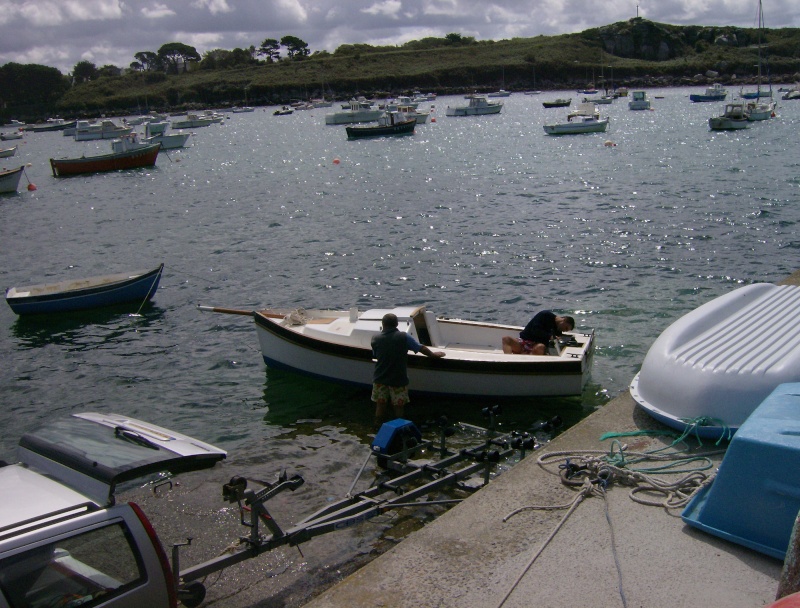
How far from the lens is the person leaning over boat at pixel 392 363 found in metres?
11.8

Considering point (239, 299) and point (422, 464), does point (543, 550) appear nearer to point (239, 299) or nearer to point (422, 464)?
point (422, 464)

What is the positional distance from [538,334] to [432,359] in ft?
5.75

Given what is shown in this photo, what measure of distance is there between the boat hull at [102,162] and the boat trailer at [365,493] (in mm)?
54499

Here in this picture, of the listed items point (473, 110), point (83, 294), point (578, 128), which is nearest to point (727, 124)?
point (578, 128)

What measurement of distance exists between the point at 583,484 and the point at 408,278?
54.7ft

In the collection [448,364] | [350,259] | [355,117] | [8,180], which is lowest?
[350,259]

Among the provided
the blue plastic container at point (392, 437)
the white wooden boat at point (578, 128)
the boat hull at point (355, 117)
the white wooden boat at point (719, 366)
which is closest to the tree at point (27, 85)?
the boat hull at point (355, 117)

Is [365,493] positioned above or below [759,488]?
below

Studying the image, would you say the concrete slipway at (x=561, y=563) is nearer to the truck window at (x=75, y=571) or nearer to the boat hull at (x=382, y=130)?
the truck window at (x=75, y=571)

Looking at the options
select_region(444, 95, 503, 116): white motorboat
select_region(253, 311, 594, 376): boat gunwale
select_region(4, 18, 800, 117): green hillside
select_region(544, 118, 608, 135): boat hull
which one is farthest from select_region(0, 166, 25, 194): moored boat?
select_region(4, 18, 800, 117): green hillside

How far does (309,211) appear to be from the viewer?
127 ft

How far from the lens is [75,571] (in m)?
5.33

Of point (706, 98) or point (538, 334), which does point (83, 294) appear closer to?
point (538, 334)

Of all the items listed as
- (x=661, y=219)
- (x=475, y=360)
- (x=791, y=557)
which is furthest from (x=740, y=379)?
(x=661, y=219)
